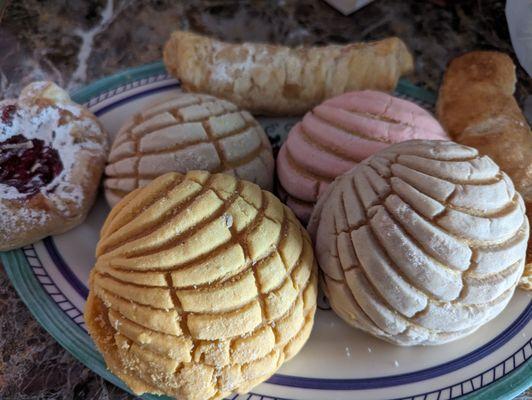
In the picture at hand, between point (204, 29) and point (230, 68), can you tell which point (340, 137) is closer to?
point (230, 68)

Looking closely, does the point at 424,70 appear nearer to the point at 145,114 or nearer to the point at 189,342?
the point at 145,114

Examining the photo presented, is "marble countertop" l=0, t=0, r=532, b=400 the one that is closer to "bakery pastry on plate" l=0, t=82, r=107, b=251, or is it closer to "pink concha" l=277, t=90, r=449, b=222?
"bakery pastry on plate" l=0, t=82, r=107, b=251

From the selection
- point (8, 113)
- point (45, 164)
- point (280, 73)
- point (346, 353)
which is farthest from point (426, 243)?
point (8, 113)

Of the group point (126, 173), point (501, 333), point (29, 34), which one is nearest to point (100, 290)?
point (126, 173)

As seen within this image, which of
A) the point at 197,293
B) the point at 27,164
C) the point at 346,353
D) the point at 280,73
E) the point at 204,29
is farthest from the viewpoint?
the point at 204,29

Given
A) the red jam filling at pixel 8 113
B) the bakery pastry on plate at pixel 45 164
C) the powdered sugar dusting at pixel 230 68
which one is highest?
the powdered sugar dusting at pixel 230 68

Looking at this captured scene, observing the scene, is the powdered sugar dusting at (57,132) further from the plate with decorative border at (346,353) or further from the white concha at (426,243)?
the white concha at (426,243)

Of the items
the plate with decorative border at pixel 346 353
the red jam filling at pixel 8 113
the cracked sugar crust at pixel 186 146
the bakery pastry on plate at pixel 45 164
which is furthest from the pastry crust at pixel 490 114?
the red jam filling at pixel 8 113
